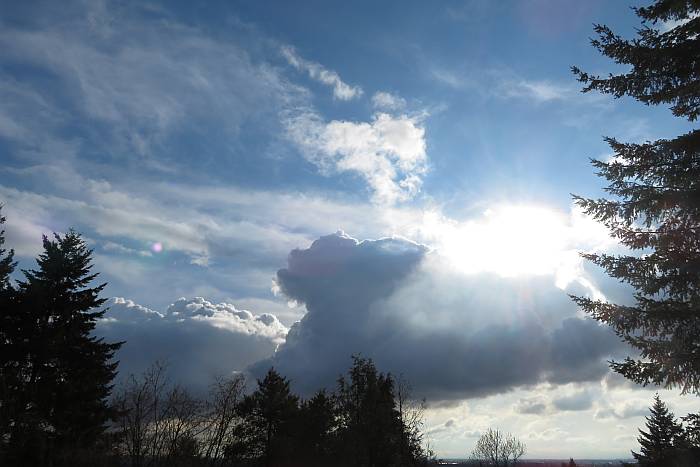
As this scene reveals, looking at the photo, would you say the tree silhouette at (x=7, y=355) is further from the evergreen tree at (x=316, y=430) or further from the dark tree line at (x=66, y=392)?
the evergreen tree at (x=316, y=430)

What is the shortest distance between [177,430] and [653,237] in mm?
24179

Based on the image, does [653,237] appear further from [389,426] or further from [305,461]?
[305,461]

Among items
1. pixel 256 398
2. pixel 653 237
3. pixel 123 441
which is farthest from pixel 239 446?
pixel 653 237

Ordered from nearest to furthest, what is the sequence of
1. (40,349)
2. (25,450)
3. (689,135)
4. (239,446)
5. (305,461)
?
(689,135), (25,450), (40,349), (239,446), (305,461)

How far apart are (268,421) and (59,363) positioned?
30026 millimetres

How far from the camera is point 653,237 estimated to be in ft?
45.7

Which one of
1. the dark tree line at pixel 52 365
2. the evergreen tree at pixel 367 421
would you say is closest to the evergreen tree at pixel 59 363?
the dark tree line at pixel 52 365

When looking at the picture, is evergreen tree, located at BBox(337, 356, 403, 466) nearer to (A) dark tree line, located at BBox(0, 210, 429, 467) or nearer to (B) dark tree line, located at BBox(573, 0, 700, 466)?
(A) dark tree line, located at BBox(0, 210, 429, 467)

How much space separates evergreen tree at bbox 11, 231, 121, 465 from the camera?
23656 millimetres

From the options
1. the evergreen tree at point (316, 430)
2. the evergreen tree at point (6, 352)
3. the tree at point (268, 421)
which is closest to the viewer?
the evergreen tree at point (6, 352)

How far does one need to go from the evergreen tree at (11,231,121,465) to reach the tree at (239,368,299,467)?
26082mm

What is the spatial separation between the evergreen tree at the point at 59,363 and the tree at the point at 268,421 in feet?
85.6

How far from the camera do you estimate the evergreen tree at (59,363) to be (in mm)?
23656

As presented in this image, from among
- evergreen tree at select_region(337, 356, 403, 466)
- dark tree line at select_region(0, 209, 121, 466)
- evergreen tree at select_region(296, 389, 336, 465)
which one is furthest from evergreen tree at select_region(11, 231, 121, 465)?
evergreen tree at select_region(296, 389, 336, 465)
